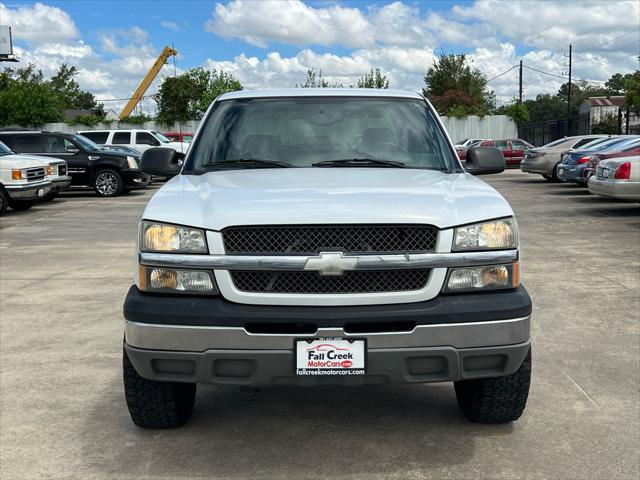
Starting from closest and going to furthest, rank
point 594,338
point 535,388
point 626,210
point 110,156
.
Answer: point 535,388
point 594,338
point 626,210
point 110,156

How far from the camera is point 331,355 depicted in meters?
3.40

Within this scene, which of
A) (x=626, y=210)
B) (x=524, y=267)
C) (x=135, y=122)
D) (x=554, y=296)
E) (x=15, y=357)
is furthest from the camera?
(x=135, y=122)

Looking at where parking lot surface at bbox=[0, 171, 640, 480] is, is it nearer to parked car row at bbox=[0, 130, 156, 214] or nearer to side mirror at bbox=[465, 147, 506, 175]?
side mirror at bbox=[465, 147, 506, 175]

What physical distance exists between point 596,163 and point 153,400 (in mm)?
15236

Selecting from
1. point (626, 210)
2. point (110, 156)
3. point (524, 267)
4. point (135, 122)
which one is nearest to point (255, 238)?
point (524, 267)

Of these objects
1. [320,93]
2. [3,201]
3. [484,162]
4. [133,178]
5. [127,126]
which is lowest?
[3,201]

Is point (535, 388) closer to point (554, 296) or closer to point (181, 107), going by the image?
point (554, 296)

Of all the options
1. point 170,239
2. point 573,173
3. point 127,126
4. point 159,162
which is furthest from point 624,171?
point 127,126

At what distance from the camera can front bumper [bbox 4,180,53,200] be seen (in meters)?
15.5

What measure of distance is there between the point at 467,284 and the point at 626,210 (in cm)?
1348

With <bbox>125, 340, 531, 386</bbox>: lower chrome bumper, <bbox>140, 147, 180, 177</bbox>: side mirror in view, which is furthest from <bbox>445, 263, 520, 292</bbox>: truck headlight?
<bbox>140, 147, 180, 177</bbox>: side mirror

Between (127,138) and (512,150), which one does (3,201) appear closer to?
(127,138)

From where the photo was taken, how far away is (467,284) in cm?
350

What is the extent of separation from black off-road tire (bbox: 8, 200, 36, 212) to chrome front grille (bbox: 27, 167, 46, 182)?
69 cm
